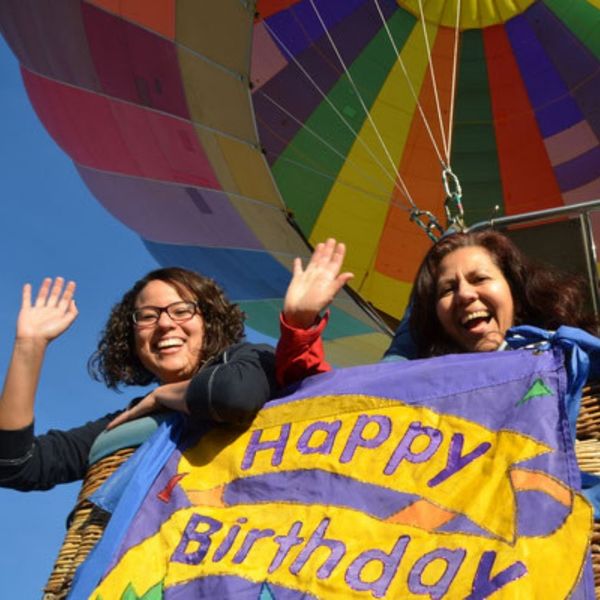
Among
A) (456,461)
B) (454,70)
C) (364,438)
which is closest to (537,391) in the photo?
(456,461)

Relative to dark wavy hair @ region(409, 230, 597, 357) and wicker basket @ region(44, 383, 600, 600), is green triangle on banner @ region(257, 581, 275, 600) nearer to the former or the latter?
wicker basket @ region(44, 383, 600, 600)

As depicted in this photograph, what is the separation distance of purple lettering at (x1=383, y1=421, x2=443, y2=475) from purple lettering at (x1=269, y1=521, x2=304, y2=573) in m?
0.16

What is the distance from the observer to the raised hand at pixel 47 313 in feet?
6.44

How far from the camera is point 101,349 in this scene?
7.65 feet

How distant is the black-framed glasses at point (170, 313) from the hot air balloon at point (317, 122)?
4492 millimetres

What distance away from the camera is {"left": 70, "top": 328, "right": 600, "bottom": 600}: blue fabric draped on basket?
138cm

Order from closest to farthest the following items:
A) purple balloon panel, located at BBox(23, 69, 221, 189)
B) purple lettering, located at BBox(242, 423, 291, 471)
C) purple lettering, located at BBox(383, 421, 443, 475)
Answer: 1. purple lettering, located at BBox(383, 421, 443, 475)
2. purple lettering, located at BBox(242, 423, 291, 471)
3. purple balloon panel, located at BBox(23, 69, 221, 189)

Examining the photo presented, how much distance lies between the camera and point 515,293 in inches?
83.9

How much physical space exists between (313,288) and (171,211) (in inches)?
207

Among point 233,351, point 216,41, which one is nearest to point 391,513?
point 233,351

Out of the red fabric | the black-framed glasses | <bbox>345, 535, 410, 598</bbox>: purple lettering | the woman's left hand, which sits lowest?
<bbox>345, 535, 410, 598</bbox>: purple lettering

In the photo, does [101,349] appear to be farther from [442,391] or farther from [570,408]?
[570,408]

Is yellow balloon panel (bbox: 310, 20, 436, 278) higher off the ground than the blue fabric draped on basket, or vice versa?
yellow balloon panel (bbox: 310, 20, 436, 278)

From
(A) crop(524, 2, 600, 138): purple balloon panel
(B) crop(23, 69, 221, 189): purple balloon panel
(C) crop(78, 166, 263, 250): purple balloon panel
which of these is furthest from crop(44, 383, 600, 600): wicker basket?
(A) crop(524, 2, 600, 138): purple balloon panel
